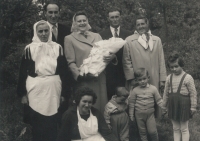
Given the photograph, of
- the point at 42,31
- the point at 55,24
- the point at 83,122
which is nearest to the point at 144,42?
the point at 55,24

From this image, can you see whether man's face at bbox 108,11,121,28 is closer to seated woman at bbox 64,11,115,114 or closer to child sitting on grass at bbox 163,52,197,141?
seated woman at bbox 64,11,115,114

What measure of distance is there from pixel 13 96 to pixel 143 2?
541 centimetres

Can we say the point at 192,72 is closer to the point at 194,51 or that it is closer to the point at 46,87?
the point at 194,51

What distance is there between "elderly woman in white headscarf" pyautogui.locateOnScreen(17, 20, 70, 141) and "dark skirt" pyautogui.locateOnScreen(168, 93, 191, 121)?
165 cm

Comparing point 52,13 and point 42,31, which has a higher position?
point 52,13

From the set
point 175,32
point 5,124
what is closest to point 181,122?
point 5,124

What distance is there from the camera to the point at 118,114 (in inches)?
187

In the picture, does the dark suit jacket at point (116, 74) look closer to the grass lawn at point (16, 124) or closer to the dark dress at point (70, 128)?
the dark dress at point (70, 128)

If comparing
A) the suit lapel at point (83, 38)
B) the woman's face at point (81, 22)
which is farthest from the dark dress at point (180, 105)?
the woman's face at point (81, 22)

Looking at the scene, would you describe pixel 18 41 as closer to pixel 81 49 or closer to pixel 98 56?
→ pixel 81 49

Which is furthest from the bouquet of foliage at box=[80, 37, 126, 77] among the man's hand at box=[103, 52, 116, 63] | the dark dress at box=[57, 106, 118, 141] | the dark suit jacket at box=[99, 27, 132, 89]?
the dark dress at box=[57, 106, 118, 141]

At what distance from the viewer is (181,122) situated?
4785mm

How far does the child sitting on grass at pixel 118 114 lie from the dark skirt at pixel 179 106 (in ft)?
2.18

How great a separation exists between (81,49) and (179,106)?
1.61m
